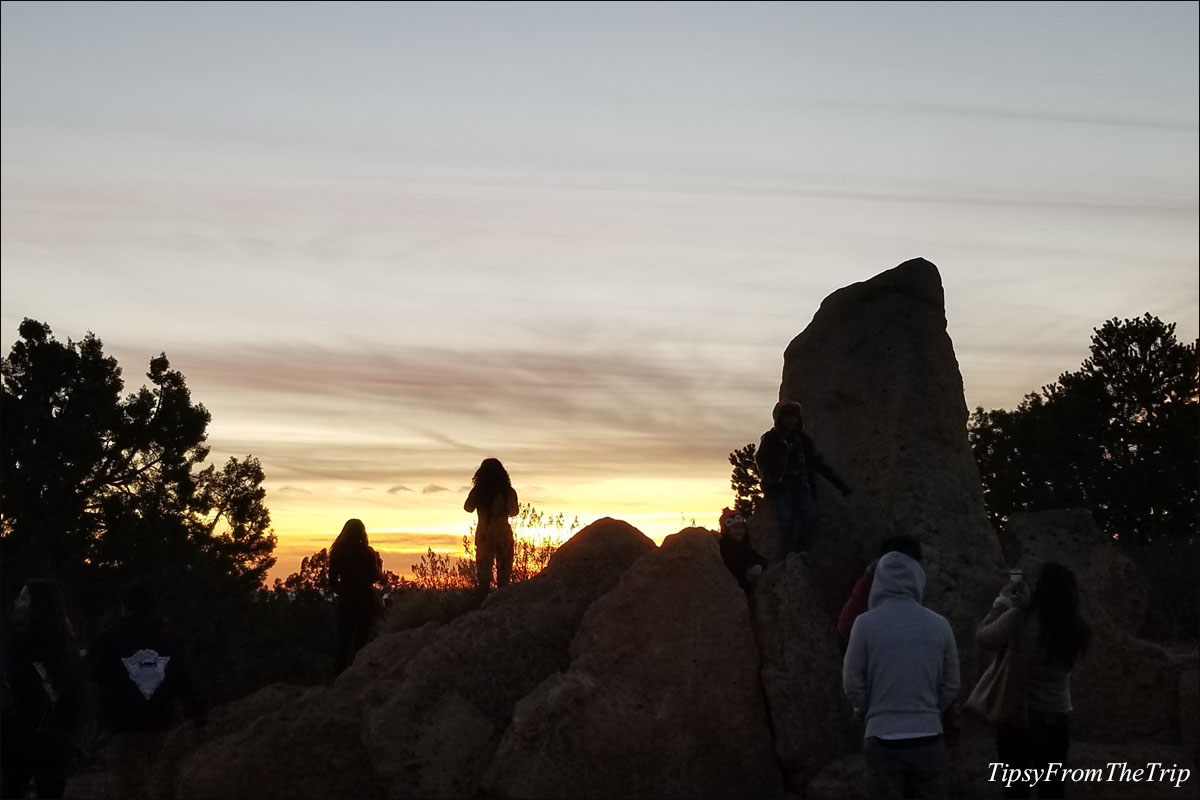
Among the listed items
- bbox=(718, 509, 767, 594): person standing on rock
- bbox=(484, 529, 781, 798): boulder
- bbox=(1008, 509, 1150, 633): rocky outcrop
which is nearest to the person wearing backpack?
bbox=(484, 529, 781, 798): boulder

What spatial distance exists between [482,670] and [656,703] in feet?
5.14

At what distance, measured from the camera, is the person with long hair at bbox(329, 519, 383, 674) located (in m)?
12.7

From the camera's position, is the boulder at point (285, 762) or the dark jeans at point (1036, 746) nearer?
the dark jeans at point (1036, 746)

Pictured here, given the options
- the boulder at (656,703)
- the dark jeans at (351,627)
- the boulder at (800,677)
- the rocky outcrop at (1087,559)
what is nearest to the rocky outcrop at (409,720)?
the boulder at (656,703)

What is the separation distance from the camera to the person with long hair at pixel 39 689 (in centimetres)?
847

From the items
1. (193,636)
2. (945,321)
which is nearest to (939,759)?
(945,321)

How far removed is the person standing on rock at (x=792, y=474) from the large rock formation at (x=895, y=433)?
0.31 meters

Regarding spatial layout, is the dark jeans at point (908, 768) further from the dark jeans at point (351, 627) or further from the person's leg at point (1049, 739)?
the dark jeans at point (351, 627)

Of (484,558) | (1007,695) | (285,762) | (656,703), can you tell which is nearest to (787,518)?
(656,703)

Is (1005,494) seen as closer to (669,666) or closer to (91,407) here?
(91,407)

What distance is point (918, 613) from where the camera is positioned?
6977mm

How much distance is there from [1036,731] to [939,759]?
1429 millimetres

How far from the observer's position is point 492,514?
14.1 metres

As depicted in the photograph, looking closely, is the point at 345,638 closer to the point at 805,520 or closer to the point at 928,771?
the point at 805,520
